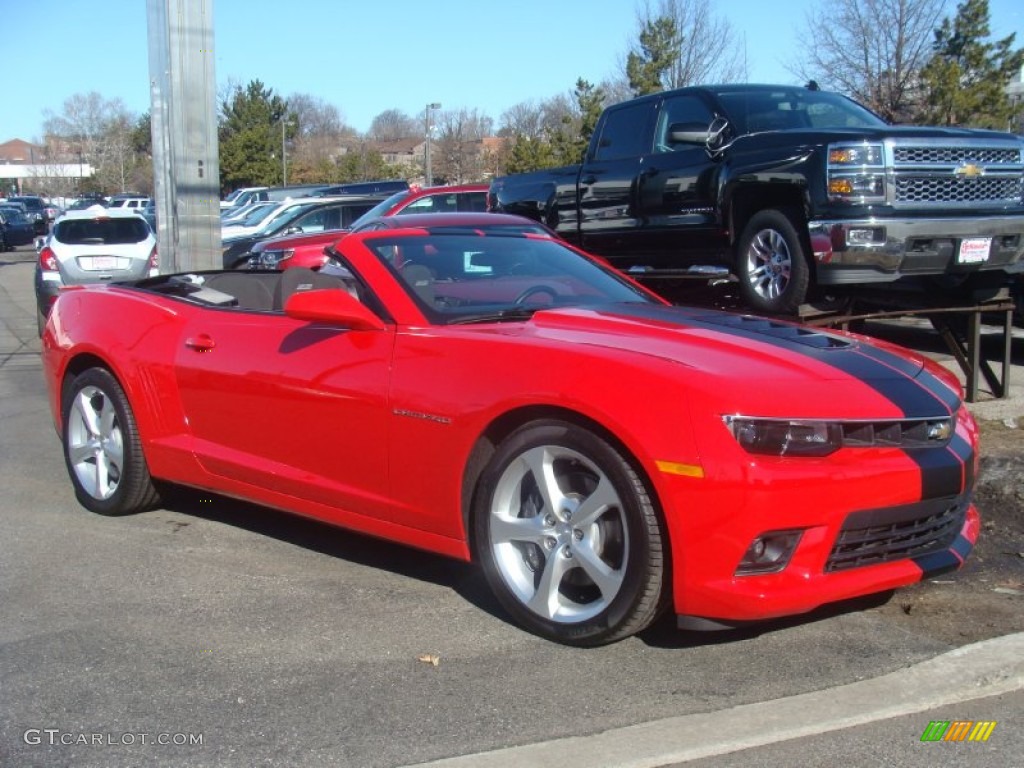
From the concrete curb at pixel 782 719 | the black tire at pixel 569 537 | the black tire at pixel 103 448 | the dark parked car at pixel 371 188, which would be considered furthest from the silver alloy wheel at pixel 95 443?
the dark parked car at pixel 371 188

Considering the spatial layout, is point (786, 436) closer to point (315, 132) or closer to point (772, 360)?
point (772, 360)

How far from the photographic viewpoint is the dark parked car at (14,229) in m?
40.4

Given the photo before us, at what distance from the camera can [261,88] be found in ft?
215

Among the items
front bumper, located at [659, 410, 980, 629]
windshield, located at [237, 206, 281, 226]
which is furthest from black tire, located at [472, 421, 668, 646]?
windshield, located at [237, 206, 281, 226]

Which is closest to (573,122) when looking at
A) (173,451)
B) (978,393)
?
(978,393)

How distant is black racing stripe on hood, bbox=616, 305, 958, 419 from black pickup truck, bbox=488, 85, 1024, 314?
102 inches

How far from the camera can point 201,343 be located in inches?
201

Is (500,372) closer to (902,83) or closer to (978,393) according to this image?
(978,393)

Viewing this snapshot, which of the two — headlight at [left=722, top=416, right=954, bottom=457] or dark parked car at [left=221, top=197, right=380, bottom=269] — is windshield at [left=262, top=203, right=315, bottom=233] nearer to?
dark parked car at [left=221, top=197, right=380, bottom=269]

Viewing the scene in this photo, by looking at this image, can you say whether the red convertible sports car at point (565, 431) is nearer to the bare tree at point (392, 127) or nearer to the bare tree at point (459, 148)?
the bare tree at point (459, 148)

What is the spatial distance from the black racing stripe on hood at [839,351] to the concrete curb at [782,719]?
86cm

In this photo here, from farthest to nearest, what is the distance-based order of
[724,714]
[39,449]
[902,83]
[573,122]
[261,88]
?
1. [261,88]
2. [573,122]
3. [902,83]
4. [39,449]
5. [724,714]

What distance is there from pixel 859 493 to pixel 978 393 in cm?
498

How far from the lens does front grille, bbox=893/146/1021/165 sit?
7062 millimetres
